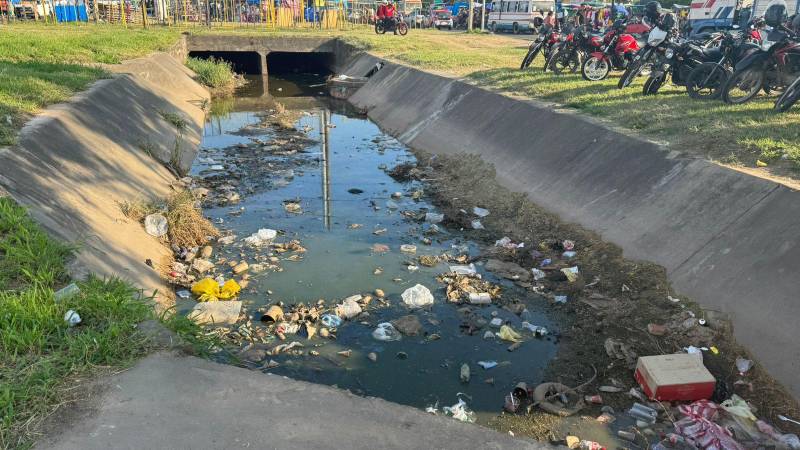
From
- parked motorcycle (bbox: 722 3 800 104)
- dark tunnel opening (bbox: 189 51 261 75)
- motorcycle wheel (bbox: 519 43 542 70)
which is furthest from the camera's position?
dark tunnel opening (bbox: 189 51 261 75)

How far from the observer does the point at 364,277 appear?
19.2 feet

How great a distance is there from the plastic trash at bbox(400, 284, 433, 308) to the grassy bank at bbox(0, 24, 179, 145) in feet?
14.6

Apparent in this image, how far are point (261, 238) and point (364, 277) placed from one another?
1556 mm

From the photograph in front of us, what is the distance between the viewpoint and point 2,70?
8906 mm

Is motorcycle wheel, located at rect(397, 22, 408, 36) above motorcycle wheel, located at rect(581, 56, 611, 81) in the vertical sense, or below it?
above

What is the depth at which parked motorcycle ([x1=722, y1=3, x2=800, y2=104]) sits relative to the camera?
24.9ft

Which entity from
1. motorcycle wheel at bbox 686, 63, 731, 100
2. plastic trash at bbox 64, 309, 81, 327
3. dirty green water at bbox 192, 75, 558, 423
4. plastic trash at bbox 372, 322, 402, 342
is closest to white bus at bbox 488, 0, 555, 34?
dirty green water at bbox 192, 75, 558, 423

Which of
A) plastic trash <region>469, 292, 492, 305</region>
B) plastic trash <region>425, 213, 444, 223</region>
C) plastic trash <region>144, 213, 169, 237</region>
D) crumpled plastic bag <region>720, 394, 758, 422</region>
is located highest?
plastic trash <region>144, 213, 169, 237</region>

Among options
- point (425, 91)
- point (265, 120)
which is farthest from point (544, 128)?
point (265, 120)

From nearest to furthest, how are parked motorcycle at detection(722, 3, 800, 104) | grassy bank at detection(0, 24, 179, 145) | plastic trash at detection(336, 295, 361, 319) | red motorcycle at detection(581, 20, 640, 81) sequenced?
plastic trash at detection(336, 295, 361, 319) → grassy bank at detection(0, 24, 179, 145) → parked motorcycle at detection(722, 3, 800, 104) → red motorcycle at detection(581, 20, 640, 81)

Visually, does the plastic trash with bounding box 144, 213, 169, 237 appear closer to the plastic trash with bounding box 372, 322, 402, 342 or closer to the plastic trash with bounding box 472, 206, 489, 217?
the plastic trash with bounding box 372, 322, 402, 342

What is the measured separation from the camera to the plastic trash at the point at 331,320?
16.1ft

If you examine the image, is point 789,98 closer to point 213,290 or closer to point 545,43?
point 545,43

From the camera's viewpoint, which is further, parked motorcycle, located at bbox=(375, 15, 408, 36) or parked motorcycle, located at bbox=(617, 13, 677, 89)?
parked motorcycle, located at bbox=(375, 15, 408, 36)
